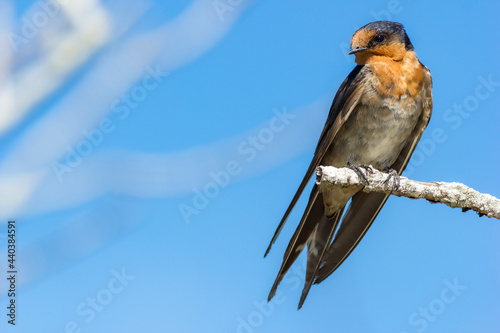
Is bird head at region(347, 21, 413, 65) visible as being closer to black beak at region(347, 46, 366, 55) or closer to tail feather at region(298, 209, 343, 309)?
black beak at region(347, 46, 366, 55)

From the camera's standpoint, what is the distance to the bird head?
6207 mm

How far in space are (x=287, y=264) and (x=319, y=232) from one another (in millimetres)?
696

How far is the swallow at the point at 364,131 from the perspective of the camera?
5.93 m

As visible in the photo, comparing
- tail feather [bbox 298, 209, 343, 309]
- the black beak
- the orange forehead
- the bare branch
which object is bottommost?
tail feather [bbox 298, 209, 343, 309]

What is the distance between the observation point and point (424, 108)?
245 inches

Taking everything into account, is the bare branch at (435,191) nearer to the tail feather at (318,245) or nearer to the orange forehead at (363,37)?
the tail feather at (318,245)

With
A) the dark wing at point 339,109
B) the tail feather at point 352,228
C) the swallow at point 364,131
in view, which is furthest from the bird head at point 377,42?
the tail feather at point 352,228

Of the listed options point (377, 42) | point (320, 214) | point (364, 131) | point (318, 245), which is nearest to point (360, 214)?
point (320, 214)

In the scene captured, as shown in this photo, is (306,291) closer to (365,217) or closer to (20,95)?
(365,217)

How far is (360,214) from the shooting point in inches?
243

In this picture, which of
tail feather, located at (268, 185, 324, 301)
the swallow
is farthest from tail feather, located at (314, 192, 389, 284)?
tail feather, located at (268, 185, 324, 301)

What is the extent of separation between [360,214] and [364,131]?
800 mm

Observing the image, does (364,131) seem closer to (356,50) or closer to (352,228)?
(356,50)

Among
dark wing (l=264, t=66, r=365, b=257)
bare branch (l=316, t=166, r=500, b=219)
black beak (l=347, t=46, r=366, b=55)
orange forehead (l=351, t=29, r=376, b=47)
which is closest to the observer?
bare branch (l=316, t=166, r=500, b=219)
